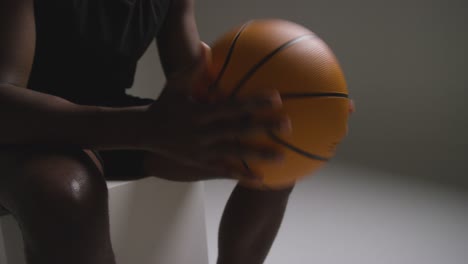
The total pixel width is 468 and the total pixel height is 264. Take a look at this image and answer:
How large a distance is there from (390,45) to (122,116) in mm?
1954

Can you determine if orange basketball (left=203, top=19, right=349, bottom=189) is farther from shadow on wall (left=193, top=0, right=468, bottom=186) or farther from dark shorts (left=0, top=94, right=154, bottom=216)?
shadow on wall (left=193, top=0, right=468, bottom=186)

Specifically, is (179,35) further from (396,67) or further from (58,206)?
(396,67)

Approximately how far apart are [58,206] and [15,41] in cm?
23

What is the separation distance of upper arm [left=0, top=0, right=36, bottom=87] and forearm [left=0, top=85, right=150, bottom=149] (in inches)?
1.3

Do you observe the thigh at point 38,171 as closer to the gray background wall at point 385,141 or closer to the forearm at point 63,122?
the forearm at point 63,122

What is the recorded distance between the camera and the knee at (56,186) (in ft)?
1.65

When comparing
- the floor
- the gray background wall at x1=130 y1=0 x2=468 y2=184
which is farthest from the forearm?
the gray background wall at x1=130 y1=0 x2=468 y2=184

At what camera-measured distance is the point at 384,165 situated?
5.92 ft

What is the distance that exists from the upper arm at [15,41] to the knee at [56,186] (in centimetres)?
12

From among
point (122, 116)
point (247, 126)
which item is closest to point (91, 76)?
point (122, 116)

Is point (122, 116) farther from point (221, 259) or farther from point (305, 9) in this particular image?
point (305, 9)

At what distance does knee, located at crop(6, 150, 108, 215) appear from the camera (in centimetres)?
50

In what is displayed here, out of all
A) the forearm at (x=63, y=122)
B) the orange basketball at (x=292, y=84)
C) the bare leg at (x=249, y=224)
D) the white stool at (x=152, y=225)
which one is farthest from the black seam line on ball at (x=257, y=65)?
the white stool at (x=152, y=225)

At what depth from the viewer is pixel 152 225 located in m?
0.93
